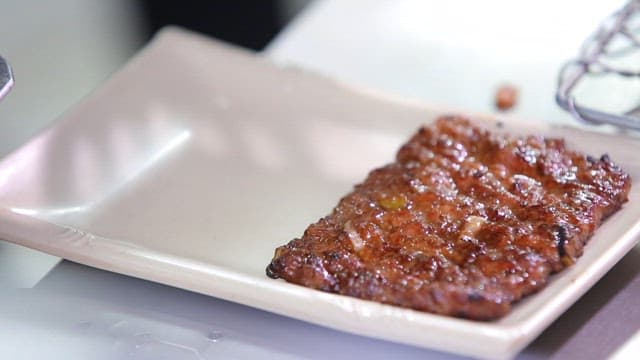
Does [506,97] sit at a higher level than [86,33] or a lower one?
higher

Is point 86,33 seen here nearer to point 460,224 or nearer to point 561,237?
point 460,224

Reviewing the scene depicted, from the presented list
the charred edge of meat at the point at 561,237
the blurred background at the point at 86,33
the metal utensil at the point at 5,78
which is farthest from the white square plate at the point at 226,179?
the blurred background at the point at 86,33

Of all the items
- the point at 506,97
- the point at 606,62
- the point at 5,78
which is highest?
the point at 606,62

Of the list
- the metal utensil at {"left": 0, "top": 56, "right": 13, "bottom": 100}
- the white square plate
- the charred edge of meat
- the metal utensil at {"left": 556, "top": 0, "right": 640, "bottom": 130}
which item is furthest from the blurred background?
the charred edge of meat

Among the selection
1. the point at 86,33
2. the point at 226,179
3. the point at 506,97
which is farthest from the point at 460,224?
the point at 86,33

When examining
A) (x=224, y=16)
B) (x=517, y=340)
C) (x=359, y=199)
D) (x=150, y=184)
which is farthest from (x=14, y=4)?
(x=517, y=340)

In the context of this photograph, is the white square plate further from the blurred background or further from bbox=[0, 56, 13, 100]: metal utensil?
the blurred background
